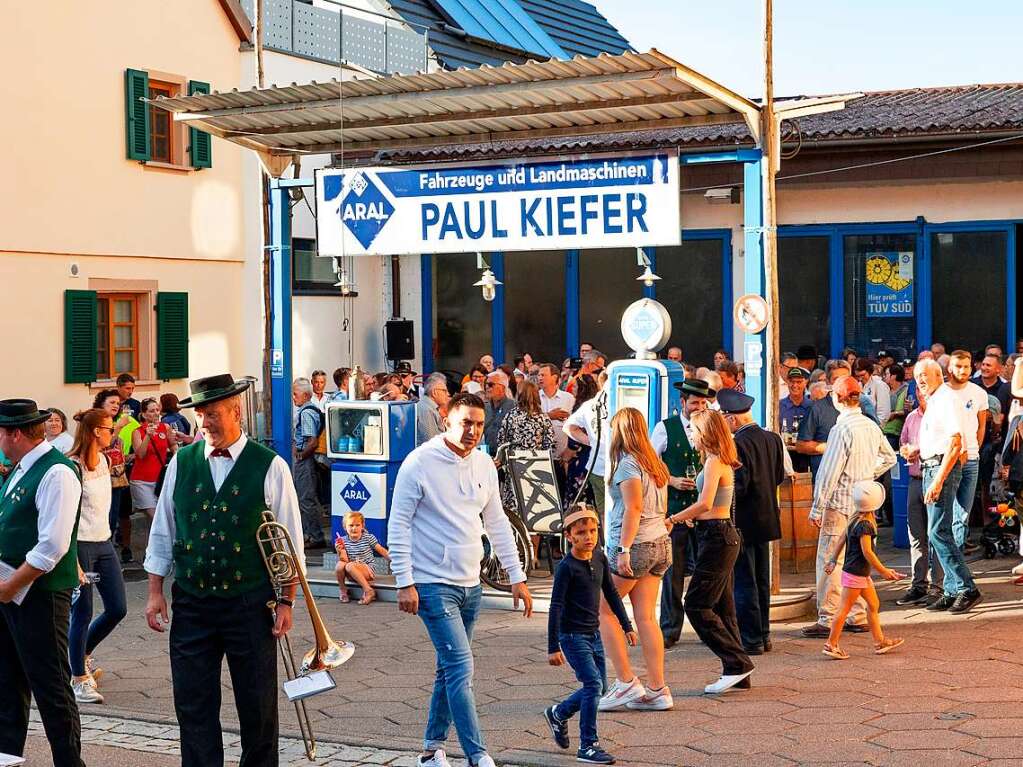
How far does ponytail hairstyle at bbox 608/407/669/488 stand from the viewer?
337 inches

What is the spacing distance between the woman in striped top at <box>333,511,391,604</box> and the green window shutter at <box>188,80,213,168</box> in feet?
29.4

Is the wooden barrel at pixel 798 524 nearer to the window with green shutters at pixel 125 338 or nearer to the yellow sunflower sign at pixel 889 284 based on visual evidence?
the yellow sunflower sign at pixel 889 284

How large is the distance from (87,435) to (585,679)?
3.76 metres

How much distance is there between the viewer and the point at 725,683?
28.2ft

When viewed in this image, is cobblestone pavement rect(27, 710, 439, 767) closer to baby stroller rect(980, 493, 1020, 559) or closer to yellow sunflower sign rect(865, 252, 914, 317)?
baby stroller rect(980, 493, 1020, 559)

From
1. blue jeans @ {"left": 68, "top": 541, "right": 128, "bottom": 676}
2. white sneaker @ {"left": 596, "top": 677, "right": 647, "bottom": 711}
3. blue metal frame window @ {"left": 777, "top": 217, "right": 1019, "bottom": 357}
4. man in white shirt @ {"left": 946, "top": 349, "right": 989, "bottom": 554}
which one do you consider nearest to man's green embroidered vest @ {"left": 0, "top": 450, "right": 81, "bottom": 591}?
blue jeans @ {"left": 68, "top": 541, "right": 128, "bottom": 676}

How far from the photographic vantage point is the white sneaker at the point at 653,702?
27.3ft

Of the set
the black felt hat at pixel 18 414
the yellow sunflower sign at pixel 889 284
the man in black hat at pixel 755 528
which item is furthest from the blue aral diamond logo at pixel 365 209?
the yellow sunflower sign at pixel 889 284

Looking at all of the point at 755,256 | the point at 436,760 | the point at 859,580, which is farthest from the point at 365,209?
the point at 436,760

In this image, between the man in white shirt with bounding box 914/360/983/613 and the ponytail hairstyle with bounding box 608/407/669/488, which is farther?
the man in white shirt with bounding box 914/360/983/613

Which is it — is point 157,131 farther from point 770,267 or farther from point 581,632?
point 581,632

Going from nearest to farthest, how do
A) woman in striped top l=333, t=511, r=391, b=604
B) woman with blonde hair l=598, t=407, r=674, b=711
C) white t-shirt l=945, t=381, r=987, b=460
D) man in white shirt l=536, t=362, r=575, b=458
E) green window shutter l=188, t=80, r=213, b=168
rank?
woman with blonde hair l=598, t=407, r=674, b=711
white t-shirt l=945, t=381, r=987, b=460
woman in striped top l=333, t=511, r=391, b=604
man in white shirt l=536, t=362, r=575, b=458
green window shutter l=188, t=80, r=213, b=168

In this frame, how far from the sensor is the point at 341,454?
41.4 feet

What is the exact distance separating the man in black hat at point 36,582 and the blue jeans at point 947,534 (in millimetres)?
6221
